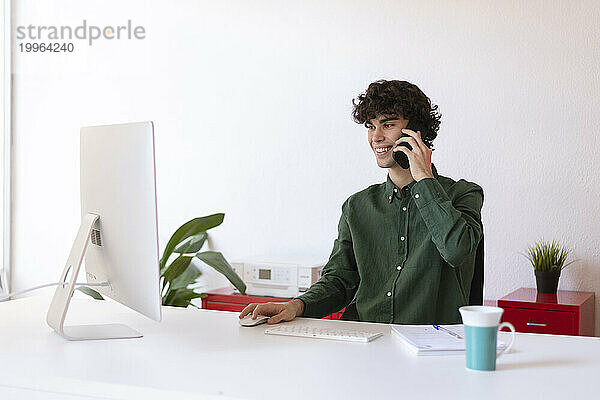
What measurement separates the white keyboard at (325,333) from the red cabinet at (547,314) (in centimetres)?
146

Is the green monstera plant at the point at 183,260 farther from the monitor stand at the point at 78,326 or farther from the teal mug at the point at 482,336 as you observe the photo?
the teal mug at the point at 482,336

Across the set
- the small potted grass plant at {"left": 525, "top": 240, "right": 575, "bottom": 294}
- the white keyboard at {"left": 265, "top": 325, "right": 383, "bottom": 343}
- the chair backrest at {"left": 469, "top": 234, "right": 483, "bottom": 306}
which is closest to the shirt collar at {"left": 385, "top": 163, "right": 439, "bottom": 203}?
the chair backrest at {"left": 469, "top": 234, "right": 483, "bottom": 306}

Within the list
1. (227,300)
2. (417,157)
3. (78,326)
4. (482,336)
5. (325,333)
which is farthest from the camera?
(227,300)

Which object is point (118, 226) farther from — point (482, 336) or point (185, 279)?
point (185, 279)

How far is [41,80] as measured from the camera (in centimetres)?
483

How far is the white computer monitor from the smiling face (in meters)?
0.88

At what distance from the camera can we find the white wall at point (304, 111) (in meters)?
3.54

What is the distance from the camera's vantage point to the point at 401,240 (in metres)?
2.39

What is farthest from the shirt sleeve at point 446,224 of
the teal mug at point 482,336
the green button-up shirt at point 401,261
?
the teal mug at point 482,336

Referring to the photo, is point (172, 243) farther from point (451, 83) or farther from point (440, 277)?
point (440, 277)

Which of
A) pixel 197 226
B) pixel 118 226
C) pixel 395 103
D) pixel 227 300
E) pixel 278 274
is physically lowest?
pixel 227 300

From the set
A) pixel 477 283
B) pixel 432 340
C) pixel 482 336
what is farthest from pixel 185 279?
pixel 482 336

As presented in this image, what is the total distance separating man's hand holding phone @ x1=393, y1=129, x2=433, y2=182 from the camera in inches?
88.3

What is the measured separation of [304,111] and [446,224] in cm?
207
